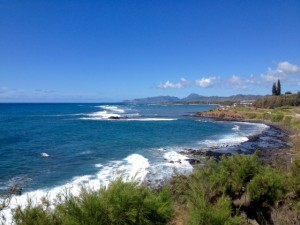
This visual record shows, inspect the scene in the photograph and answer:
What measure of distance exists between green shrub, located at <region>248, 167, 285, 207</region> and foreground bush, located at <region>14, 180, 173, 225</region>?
7279mm

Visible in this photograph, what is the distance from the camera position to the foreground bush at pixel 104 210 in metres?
8.95

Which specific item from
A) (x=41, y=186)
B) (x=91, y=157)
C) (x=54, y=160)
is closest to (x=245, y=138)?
(x=91, y=157)

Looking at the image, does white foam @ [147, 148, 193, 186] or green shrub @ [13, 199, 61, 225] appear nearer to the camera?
green shrub @ [13, 199, 61, 225]

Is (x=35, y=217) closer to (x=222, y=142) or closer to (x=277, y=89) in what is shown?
(x=222, y=142)

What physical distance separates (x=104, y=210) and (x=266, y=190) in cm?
954

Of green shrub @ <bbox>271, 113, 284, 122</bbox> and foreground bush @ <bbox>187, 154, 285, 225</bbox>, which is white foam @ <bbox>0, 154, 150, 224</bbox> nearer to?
foreground bush @ <bbox>187, 154, 285, 225</bbox>

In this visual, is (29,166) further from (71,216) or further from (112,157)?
(71,216)

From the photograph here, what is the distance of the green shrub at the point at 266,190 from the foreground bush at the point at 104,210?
7279mm

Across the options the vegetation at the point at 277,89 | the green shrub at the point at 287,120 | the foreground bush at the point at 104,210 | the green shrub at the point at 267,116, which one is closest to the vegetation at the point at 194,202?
the foreground bush at the point at 104,210

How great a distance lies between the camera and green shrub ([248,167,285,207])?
50.2 ft

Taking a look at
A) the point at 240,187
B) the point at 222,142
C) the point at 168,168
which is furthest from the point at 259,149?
the point at 240,187

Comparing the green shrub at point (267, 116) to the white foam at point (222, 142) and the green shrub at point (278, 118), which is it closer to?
the green shrub at point (278, 118)

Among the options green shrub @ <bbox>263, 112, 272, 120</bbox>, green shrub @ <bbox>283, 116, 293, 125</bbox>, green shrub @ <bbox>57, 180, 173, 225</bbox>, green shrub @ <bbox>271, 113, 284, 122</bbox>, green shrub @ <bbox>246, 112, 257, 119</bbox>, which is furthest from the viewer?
green shrub @ <bbox>246, 112, 257, 119</bbox>

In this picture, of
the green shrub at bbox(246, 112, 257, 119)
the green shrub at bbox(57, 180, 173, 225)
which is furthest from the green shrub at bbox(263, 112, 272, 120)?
the green shrub at bbox(57, 180, 173, 225)
